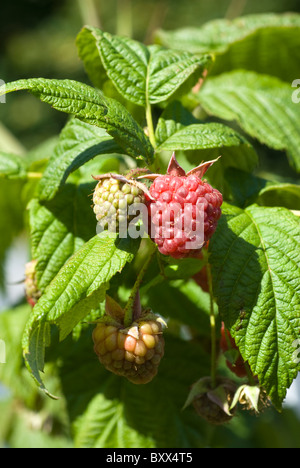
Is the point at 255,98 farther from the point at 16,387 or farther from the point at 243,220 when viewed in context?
the point at 16,387

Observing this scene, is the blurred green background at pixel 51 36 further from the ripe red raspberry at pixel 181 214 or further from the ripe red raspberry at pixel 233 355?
the ripe red raspberry at pixel 181 214

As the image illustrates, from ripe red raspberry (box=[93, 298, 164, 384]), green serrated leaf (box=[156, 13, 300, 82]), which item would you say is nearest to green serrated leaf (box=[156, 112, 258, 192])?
ripe red raspberry (box=[93, 298, 164, 384])

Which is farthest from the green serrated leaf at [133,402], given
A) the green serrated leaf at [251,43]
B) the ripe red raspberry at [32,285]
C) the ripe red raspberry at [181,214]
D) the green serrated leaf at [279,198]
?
the green serrated leaf at [251,43]

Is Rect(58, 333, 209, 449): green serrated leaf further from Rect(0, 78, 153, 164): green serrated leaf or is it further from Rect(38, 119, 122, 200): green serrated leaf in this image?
Rect(0, 78, 153, 164): green serrated leaf

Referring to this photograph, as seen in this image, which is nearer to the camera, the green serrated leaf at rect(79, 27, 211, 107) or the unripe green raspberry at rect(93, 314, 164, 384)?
the unripe green raspberry at rect(93, 314, 164, 384)

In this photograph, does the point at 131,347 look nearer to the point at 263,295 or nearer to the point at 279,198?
Result: the point at 263,295

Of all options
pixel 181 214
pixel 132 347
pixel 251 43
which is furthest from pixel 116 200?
pixel 251 43
